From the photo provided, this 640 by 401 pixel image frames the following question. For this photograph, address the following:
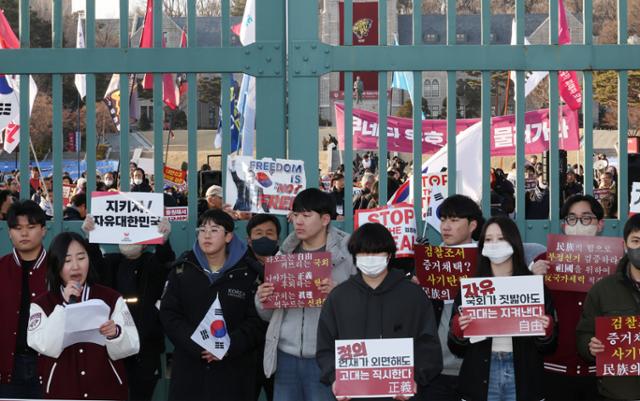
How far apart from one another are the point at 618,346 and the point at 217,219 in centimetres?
258

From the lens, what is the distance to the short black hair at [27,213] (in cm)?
657

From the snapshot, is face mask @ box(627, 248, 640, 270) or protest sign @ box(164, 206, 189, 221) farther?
protest sign @ box(164, 206, 189, 221)

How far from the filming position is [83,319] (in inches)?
235

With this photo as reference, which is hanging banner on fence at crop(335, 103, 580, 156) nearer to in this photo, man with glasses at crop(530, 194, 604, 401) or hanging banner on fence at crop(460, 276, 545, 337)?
man with glasses at crop(530, 194, 604, 401)

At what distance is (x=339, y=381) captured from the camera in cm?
551

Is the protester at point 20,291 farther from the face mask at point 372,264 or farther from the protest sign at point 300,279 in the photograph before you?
the face mask at point 372,264

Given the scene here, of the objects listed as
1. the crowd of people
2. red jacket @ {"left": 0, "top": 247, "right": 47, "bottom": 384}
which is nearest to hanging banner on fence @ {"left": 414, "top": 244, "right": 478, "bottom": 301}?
the crowd of people

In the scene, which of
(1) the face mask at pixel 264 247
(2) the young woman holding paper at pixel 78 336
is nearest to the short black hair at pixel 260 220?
(1) the face mask at pixel 264 247

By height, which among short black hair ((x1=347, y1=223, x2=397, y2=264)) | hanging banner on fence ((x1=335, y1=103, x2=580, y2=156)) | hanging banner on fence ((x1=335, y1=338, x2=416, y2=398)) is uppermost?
hanging banner on fence ((x1=335, y1=103, x2=580, y2=156))

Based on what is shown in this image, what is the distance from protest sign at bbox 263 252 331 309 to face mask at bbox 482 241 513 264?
94cm

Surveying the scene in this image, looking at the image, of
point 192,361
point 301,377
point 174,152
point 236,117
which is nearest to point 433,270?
point 301,377

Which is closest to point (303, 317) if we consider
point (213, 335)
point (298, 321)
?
point (298, 321)

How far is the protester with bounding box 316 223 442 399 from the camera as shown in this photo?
568cm

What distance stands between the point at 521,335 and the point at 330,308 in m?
1.09
